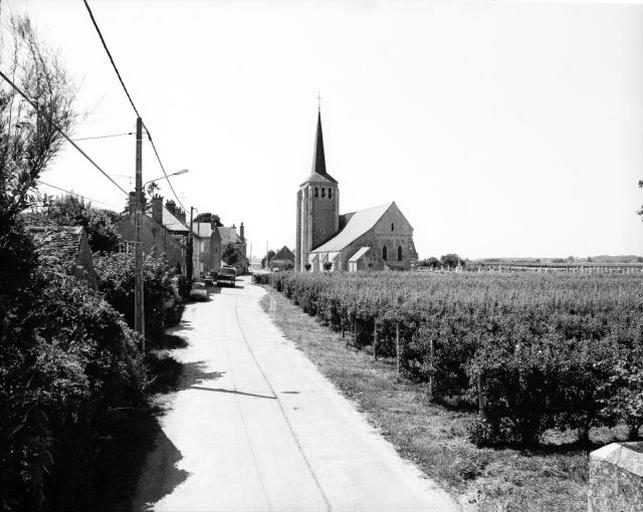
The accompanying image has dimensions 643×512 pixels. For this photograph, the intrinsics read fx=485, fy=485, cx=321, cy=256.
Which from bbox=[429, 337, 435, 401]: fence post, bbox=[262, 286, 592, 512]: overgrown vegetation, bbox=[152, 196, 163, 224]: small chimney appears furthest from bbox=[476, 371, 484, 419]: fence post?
bbox=[152, 196, 163, 224]: small chimney

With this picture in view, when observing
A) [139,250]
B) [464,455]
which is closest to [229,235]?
[139,250]

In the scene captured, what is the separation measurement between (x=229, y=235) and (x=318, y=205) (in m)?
40.2

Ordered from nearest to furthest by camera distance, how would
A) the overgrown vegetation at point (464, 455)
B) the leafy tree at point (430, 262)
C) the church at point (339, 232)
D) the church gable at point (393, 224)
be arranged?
the overgrown vegetation at point (464, 455) → the church at point (339, 232) → the church gable at point (393, 224) → the leafy tree at point (430, 262)

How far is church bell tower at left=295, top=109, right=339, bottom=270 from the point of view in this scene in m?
70.2

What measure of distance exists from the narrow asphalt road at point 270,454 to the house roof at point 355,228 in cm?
5130

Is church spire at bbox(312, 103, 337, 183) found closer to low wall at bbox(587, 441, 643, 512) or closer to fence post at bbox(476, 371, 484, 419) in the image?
fence post at bbox(476, 371, 484, 419)

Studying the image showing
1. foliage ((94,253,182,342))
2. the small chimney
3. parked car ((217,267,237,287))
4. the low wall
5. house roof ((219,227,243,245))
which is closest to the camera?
the low wall

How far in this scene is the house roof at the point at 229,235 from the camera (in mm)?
103875

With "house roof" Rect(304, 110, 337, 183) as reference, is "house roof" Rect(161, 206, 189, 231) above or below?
below

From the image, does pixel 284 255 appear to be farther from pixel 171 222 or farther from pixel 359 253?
pixel 171 222

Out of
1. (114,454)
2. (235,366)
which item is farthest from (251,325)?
(114,454)

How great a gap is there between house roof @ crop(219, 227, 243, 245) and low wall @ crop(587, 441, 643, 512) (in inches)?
3955

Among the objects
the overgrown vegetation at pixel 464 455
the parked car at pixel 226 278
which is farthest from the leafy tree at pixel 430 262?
the overgrown vegetation at pixel 464 455

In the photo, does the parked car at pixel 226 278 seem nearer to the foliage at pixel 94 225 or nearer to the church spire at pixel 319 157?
the foliage at pixel 94 225
